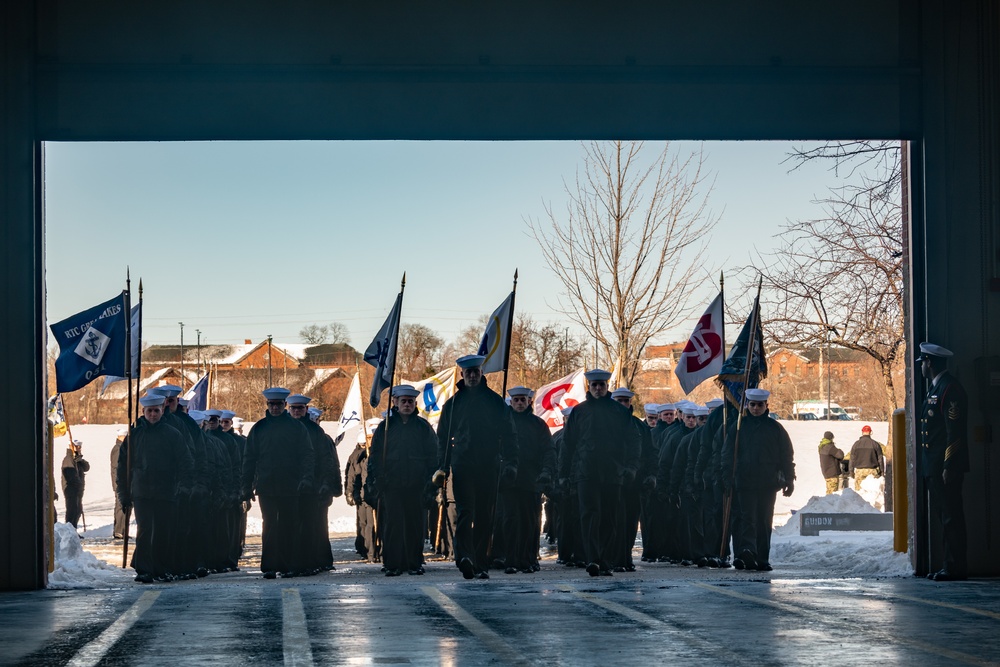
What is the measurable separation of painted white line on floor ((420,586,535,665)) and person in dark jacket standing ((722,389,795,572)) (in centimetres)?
531

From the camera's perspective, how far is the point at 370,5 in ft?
43.1

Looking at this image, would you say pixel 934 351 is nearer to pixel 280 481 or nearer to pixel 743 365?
pixel 743 365

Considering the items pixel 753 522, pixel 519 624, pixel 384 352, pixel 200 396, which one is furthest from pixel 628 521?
pixel 200 396

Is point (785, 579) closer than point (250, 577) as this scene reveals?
Yes

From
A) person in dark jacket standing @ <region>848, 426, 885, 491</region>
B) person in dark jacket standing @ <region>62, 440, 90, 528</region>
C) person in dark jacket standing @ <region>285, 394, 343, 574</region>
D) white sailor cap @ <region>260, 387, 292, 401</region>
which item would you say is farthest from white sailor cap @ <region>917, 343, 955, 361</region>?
person in dark jacket standing @ <region>848, 426, 885, 491</region>

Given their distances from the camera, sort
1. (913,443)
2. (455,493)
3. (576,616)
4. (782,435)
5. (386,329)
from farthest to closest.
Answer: (386,329) < (782,435) < (455,493) < (913,443) < (576,616)

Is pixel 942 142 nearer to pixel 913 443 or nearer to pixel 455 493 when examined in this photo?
pixel 913 443

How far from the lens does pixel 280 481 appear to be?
16.4 meters

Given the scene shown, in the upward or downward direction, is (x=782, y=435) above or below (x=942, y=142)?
below

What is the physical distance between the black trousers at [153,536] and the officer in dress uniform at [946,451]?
7.86 metres

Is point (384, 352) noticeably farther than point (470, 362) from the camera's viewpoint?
Yes

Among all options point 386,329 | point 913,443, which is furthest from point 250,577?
point 913,443

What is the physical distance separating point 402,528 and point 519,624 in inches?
261

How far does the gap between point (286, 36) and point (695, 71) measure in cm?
359
